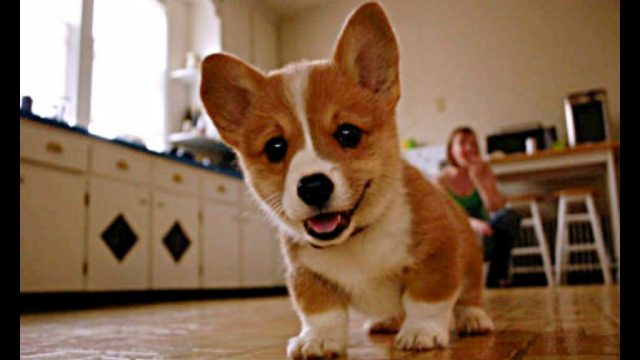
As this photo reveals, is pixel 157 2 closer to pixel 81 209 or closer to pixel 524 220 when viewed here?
pixel 81 209

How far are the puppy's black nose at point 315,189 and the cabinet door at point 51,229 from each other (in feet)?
8.14

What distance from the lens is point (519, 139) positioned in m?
5.46

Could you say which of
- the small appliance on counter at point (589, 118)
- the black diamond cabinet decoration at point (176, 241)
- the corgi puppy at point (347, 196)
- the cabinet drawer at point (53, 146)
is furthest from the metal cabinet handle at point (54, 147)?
the small appliance on counter at point (589, 118)

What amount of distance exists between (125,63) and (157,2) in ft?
2.79

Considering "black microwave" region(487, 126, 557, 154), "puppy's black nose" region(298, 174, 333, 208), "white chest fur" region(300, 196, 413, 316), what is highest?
"black microwave" region(487, 126, 557, 154)

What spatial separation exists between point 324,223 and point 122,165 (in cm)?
302

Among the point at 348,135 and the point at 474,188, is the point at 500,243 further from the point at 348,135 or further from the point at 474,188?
the point at 348,135

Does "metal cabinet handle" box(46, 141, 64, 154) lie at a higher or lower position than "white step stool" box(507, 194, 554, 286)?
higher

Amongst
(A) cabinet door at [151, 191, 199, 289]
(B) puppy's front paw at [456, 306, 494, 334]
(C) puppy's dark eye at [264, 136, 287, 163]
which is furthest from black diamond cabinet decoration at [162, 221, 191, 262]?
(C) puppy's dark eye at [264, 136, 287, 163]

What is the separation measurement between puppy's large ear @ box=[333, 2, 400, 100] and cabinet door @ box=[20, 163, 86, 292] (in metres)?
2.42

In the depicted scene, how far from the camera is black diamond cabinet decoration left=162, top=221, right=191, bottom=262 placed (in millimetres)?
4182

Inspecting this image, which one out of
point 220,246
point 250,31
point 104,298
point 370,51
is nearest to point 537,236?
point 220,246

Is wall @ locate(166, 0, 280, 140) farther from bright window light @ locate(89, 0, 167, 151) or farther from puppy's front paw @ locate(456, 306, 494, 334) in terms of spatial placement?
puppy's front paw @ locate(456, 306, 494, 334)

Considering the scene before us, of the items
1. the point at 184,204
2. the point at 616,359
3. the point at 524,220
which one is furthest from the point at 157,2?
the point at 616,359
